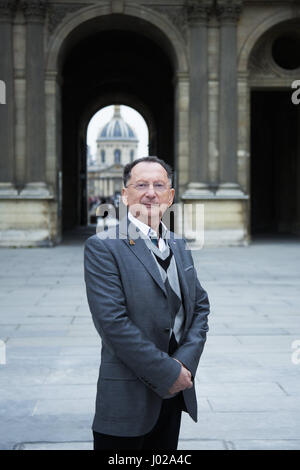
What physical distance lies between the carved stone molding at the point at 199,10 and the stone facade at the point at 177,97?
0.03 meters

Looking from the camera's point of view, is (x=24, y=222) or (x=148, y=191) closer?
(x=148, y=191)

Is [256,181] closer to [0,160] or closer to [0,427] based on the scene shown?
[0,160]

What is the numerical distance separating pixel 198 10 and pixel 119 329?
1856cm

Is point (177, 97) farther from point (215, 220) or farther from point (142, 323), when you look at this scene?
point (142, 323)

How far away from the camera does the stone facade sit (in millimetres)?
19906

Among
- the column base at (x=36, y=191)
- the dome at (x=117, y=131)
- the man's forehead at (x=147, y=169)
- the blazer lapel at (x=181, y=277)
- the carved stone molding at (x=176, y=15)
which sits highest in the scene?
the dome at (x=117, y=131)

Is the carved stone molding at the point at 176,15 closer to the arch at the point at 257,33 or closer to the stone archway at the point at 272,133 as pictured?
the arch at the point at 257,33

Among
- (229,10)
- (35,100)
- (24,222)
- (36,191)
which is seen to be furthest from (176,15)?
(24,222)

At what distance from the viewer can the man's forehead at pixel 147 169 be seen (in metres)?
3.00

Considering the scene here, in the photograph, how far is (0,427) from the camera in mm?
4574

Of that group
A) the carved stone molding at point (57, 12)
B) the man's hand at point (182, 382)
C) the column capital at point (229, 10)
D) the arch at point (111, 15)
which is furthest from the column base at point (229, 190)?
the man's hand at point (182, 382)

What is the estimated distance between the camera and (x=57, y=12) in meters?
20.1

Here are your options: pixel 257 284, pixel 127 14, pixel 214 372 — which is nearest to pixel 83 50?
pixel 127 14
